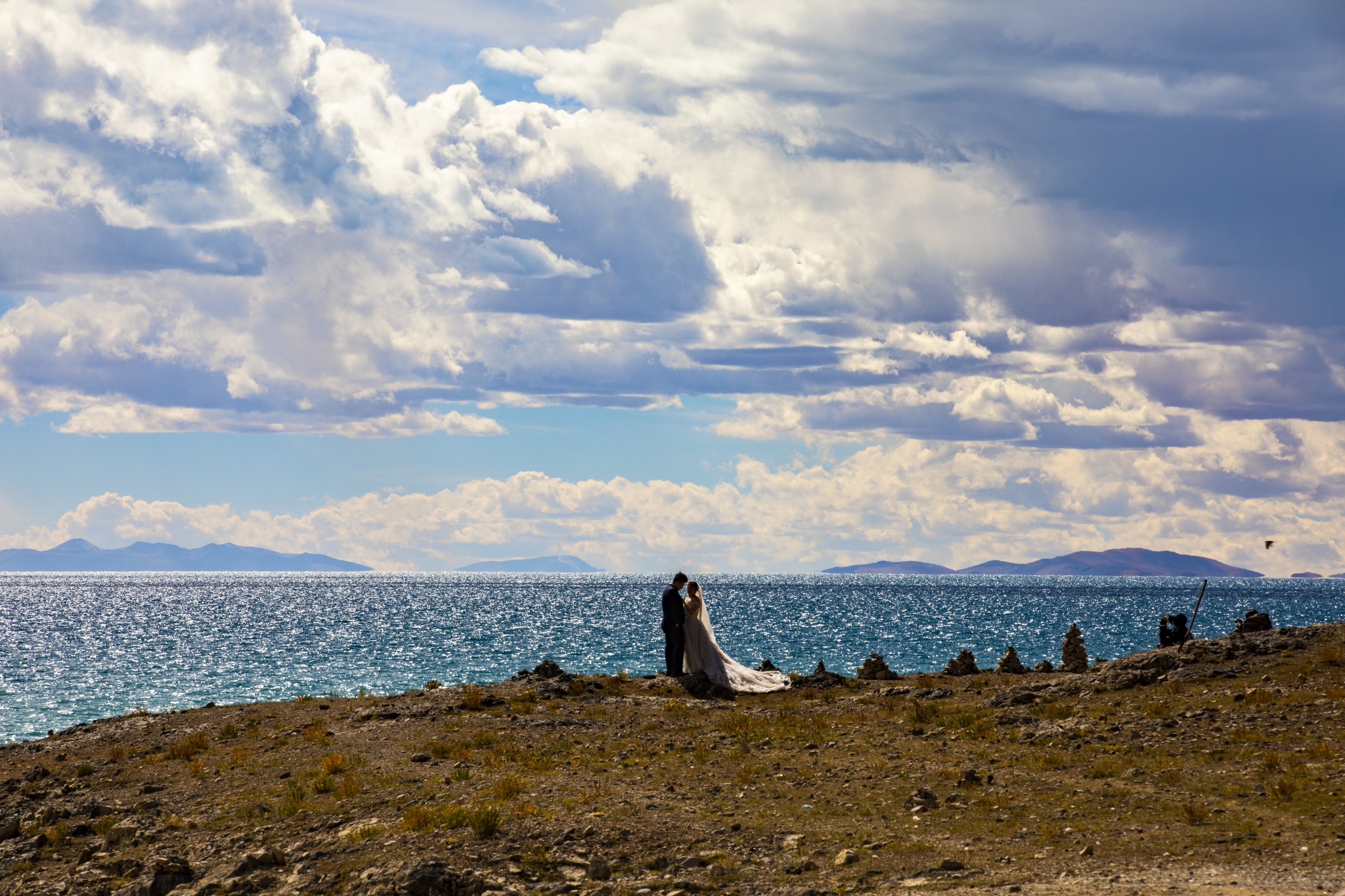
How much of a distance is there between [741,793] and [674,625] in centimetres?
1170

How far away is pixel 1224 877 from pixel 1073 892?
1.87 meters

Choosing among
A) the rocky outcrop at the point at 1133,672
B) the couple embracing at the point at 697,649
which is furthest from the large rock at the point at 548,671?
the rocky outcrop at the point at 1133,672

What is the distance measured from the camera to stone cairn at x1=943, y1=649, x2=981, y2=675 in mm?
30828

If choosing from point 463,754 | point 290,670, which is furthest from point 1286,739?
point 290,670

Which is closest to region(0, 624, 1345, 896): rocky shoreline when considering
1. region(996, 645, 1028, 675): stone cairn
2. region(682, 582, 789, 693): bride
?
region(682, 582, 789, 693): bride

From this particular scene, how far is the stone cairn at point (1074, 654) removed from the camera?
28.8 meters

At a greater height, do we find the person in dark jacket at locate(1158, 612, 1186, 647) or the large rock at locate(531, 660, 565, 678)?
the person in dark jacket at locate(1158, 612, 1186, 647)

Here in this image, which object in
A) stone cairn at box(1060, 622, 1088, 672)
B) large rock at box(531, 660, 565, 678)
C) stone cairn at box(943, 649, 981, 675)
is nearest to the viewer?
stone cairn at box(1060, 622, 1088, 672)

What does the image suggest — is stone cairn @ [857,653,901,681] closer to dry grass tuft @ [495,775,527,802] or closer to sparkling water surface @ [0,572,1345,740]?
→ dry grass tuft @ [495,775,527,802]

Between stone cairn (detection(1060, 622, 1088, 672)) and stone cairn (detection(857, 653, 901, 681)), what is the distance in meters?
4.80

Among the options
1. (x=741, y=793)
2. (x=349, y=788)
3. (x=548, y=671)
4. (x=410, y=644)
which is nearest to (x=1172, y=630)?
(x=548, y=671)

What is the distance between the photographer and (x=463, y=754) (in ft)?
67.7

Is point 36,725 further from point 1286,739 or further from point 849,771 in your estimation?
point 1286,739

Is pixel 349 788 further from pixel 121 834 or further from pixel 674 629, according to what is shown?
pixel 674 629
